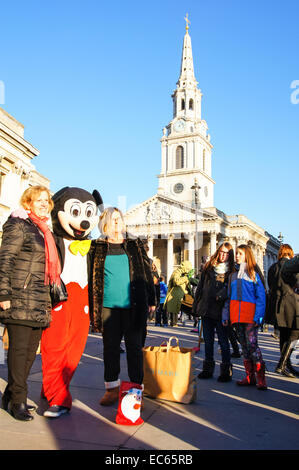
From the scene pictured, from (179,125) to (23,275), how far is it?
54.5 m

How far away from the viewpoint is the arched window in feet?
179

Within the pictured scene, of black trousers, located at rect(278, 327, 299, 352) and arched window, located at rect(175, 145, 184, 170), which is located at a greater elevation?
arched window, located at rect(175, 145, 184, 170)

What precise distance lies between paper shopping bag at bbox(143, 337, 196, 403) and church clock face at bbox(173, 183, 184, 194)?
4897 centimetres

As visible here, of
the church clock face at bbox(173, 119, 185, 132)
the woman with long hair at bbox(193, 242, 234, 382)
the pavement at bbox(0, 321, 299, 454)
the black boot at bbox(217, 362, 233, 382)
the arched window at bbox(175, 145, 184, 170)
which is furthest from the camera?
the church clock face at bbox(173, 119, 185, 132)

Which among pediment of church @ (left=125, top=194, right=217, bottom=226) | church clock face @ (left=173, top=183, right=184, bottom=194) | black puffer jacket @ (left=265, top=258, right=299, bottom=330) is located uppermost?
church clock face @ (left=173, top=183, right=184, bottom=194)

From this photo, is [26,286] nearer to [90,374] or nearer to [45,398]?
[45,398]

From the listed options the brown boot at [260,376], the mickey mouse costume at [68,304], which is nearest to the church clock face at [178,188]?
the brown boot at [260,376]

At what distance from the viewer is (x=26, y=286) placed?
140 inches

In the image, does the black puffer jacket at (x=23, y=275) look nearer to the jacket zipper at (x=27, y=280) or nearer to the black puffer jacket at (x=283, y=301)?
the jacket zipper at (x=27, y=280)

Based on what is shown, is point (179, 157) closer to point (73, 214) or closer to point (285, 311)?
point (285, 311)

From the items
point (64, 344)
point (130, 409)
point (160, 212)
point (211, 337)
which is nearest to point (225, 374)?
point (211, 337)

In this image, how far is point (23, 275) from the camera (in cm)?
356

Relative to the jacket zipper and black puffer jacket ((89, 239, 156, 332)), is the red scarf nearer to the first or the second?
the jacket zipper

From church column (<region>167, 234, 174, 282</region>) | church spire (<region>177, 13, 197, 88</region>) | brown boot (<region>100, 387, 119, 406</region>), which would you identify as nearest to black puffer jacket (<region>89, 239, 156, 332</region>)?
brown boot (<region>100, 387, 119, 406</region>)
